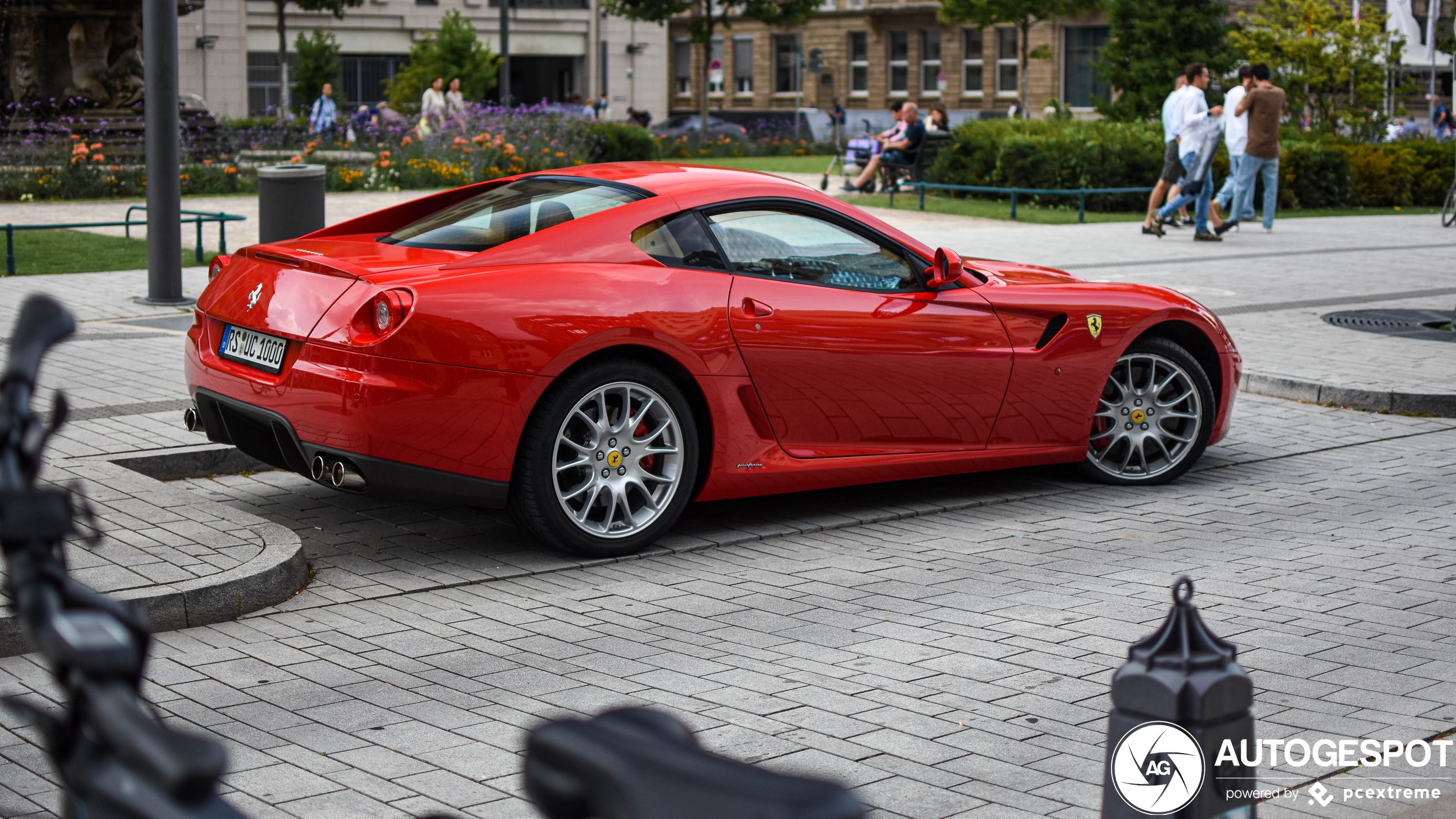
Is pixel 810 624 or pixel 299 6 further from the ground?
pixel 299 6

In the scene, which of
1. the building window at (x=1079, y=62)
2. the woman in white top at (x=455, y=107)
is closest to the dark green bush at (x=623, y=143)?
the woman in white top at (x=455, y=107)

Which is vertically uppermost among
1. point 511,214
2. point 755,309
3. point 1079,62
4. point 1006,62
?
point 1006,62

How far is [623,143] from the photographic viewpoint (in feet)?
112

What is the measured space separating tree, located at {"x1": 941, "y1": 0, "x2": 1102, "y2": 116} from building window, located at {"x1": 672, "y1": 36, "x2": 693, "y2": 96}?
22193 mm

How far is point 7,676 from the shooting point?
4.44 metres

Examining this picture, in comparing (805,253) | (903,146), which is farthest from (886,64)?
(805,253)

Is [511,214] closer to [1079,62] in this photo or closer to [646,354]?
[646,354]

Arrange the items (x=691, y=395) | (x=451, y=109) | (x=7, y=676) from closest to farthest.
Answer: (x=7, y=676), (x=691, y=395), (x=451, y=109)

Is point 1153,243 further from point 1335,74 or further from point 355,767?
point 355,767

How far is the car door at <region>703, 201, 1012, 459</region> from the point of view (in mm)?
6078

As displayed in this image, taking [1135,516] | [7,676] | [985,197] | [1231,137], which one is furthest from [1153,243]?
[7,676]

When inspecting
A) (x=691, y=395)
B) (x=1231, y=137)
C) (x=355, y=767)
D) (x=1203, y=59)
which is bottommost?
(x=355, y=767)

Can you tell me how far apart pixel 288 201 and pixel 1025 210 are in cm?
1508

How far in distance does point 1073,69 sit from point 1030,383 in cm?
5735
